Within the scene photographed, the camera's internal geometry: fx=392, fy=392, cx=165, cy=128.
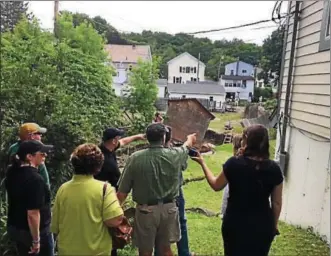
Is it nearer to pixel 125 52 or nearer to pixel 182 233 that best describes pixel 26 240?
pixel 182 233

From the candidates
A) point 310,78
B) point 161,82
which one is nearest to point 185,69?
point 161,82

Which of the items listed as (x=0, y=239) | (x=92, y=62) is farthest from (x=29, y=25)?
(x=0, y=239)

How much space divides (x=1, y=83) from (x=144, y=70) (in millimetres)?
7883

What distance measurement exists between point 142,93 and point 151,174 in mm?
10594

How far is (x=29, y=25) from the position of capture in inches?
359

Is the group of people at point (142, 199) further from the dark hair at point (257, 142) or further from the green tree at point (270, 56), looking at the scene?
the green tree at point (270, 56)

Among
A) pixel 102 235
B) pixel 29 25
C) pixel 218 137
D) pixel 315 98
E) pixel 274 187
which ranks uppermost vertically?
pixel 29 25

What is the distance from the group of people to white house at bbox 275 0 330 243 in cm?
234

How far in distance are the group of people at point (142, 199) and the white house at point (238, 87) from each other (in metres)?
12.5

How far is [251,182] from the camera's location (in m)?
2.17

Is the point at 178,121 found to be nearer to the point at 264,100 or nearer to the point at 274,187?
the point at 274,187

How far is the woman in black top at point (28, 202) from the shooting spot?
2.43 metres

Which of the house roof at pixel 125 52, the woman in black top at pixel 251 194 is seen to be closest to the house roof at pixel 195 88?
the house roof at pixel 125 52

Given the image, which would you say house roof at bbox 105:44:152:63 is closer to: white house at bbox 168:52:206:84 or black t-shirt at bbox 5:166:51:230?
white house at bbox 168:52:206:84
